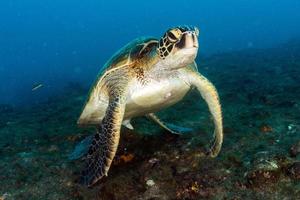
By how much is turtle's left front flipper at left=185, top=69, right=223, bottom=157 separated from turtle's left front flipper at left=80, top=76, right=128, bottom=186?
0.94 metres

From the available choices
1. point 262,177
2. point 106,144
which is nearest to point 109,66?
point 106,144

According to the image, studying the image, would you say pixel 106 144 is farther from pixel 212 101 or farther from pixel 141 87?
pixel 212 101

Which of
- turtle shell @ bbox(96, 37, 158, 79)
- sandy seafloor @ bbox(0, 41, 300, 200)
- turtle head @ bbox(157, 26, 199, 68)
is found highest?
turtle head @ bbox(157, 26, 199, 68)

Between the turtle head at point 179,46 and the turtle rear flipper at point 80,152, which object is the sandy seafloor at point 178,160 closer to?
the turtle rear flipper at point 80,152

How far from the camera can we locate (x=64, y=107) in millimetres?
8656

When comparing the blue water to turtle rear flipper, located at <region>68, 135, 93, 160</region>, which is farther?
the blue water

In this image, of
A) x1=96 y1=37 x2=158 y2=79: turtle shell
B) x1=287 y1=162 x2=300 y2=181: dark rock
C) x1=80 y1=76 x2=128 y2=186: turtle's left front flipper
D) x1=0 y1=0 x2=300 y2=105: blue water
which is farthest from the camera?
x1=0 y1=0 x2=300 y2=105: blue water

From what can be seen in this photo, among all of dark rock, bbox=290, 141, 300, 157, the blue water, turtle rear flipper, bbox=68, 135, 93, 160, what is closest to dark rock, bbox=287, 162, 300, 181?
dark rock, bbox=290, 141, 300, 157

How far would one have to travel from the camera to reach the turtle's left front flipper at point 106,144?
11.4 feet

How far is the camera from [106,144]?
141 inches

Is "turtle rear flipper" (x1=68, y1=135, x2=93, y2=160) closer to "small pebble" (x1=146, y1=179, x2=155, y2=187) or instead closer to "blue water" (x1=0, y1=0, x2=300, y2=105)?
"small pebble" (x1=146, y1=179, x2=155, y2=187)

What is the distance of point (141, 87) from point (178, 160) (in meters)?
1.03

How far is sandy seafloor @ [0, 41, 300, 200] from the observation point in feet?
11.2

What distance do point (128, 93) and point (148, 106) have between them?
1.45 ft
